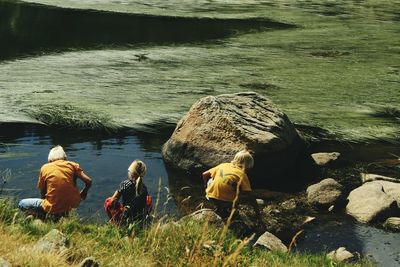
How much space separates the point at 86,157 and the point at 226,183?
5389mm

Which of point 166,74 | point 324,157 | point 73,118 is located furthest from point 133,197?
point 166,74

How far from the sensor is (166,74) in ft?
79.2

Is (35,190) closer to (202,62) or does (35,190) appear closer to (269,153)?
(269,153)

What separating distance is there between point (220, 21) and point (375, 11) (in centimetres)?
1366

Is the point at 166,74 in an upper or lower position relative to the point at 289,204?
upper

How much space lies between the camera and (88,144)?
16.2 meters

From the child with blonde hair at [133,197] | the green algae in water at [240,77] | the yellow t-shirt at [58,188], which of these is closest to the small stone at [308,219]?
the child with blonde hair at [133,197]

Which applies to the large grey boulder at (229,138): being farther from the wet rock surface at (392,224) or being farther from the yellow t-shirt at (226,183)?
the wet rock surface at (392,224)

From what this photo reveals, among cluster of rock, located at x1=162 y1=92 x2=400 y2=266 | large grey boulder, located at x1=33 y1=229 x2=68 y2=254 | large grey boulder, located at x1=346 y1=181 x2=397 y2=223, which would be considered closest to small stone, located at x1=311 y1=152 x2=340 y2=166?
cluster of rock, located at x1=162 y1=92 x2=400 y2=266

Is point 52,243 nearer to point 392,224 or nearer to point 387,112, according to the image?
point 392,224

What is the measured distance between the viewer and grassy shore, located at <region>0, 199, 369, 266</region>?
5895 millimetres

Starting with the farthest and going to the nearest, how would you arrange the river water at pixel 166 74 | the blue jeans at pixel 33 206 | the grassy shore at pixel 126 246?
the river water at pixel 166 74, the blue jeans at pixel 33 206, the grassy shore at pixel 126 246

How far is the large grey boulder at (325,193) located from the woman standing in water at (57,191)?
17.8ft

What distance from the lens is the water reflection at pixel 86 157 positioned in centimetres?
1294
